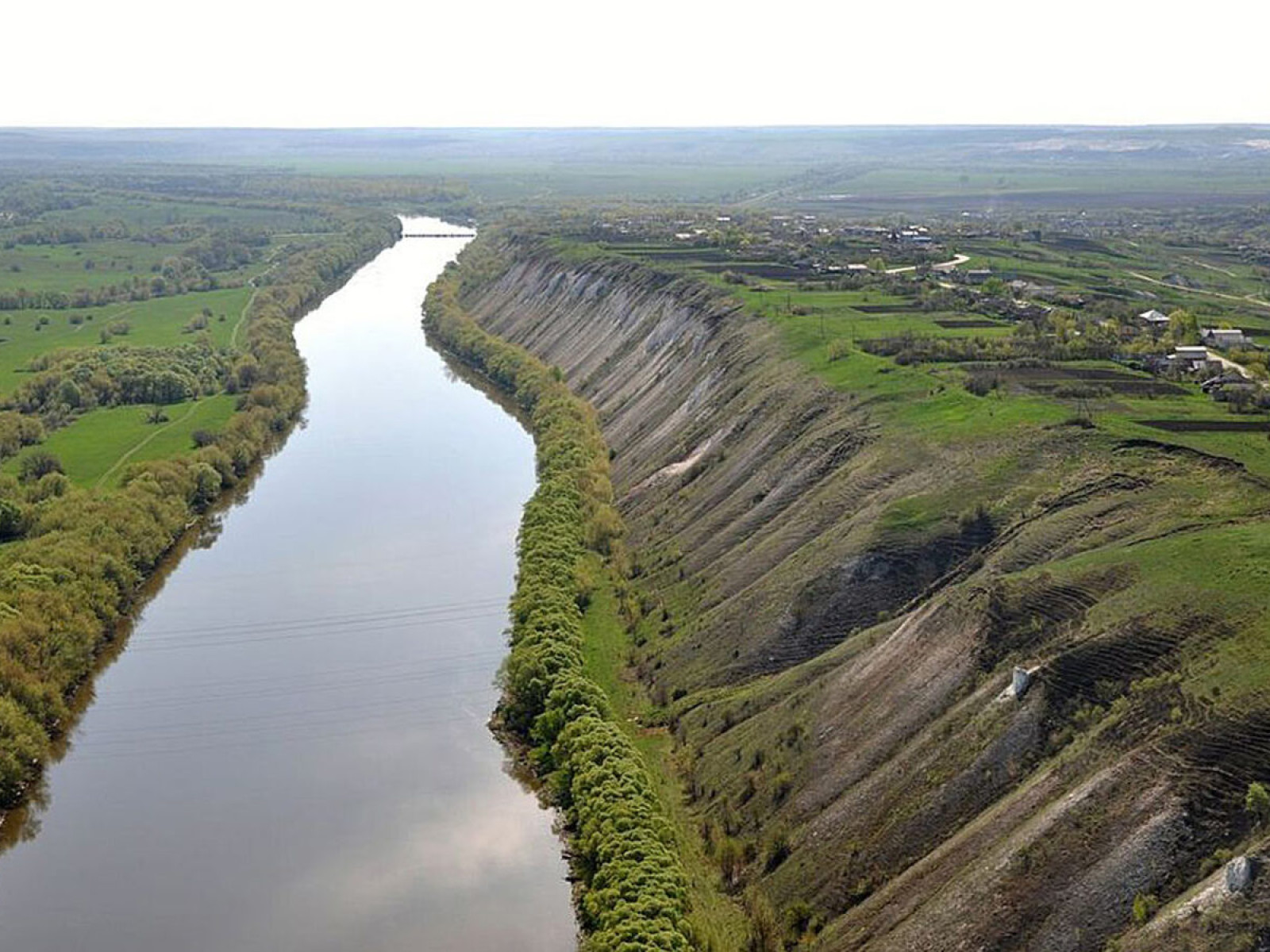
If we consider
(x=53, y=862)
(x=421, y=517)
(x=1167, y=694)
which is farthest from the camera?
(x=421, y=517)

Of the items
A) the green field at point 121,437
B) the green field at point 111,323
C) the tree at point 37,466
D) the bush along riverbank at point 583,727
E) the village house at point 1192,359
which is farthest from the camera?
the green field at point 111,323

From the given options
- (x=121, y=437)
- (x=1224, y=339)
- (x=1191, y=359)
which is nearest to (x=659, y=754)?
(x=1191, y=359)

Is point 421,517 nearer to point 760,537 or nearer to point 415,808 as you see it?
point 760,537

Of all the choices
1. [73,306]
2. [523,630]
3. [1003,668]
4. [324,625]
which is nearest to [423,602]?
[324,625]

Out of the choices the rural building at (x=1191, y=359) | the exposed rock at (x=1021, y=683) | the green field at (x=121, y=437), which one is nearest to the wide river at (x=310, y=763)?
the green field at (x=121, y=437)

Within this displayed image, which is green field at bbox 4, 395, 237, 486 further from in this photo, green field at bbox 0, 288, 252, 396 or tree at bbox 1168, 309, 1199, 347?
tree at bbox 1168, 309, 1199, 347

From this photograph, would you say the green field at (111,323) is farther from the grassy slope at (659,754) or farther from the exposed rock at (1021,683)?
the exposed rock at (1021,683)

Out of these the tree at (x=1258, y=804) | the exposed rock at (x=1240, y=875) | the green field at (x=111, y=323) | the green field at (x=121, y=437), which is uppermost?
the green field at (x=111, y=323)
